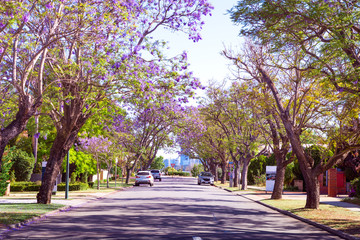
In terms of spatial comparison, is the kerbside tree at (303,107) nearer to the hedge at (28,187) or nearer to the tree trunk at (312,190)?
the tree trunk at (312,190)

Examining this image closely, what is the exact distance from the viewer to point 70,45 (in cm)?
2003

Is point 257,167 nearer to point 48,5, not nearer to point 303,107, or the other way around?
point 303,107

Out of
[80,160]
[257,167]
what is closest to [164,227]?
[80,160]

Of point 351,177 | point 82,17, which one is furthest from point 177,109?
point 82,17

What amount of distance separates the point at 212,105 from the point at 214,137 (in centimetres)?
1684

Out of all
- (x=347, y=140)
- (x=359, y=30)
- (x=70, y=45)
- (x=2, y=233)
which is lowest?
(x=2, y=233)

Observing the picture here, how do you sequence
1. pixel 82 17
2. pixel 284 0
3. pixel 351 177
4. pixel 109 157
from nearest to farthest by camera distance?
pixel 284 0 < pixel 82 17 < pixel 351 177 < pixel 109 157

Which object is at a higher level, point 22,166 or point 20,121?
point 20,121

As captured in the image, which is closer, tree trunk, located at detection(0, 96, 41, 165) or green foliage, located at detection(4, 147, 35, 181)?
tree trunk, located at detection(0, 96, 41, 165)

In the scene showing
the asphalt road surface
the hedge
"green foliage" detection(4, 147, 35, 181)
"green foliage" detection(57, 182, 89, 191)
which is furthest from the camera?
"green foliage" detection(4, 147, 35, 181)

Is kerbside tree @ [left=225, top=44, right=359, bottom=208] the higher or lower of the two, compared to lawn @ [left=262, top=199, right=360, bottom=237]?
higher

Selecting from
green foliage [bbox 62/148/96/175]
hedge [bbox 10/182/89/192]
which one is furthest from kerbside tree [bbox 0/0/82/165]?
green foliage [bbox 62/148/96/175]

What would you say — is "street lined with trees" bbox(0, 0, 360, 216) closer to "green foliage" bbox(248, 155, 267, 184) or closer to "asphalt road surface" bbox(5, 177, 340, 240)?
"asphalt road surface" bbox(5, 177, 340, 240)

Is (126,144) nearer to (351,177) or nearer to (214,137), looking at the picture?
(214,137)
